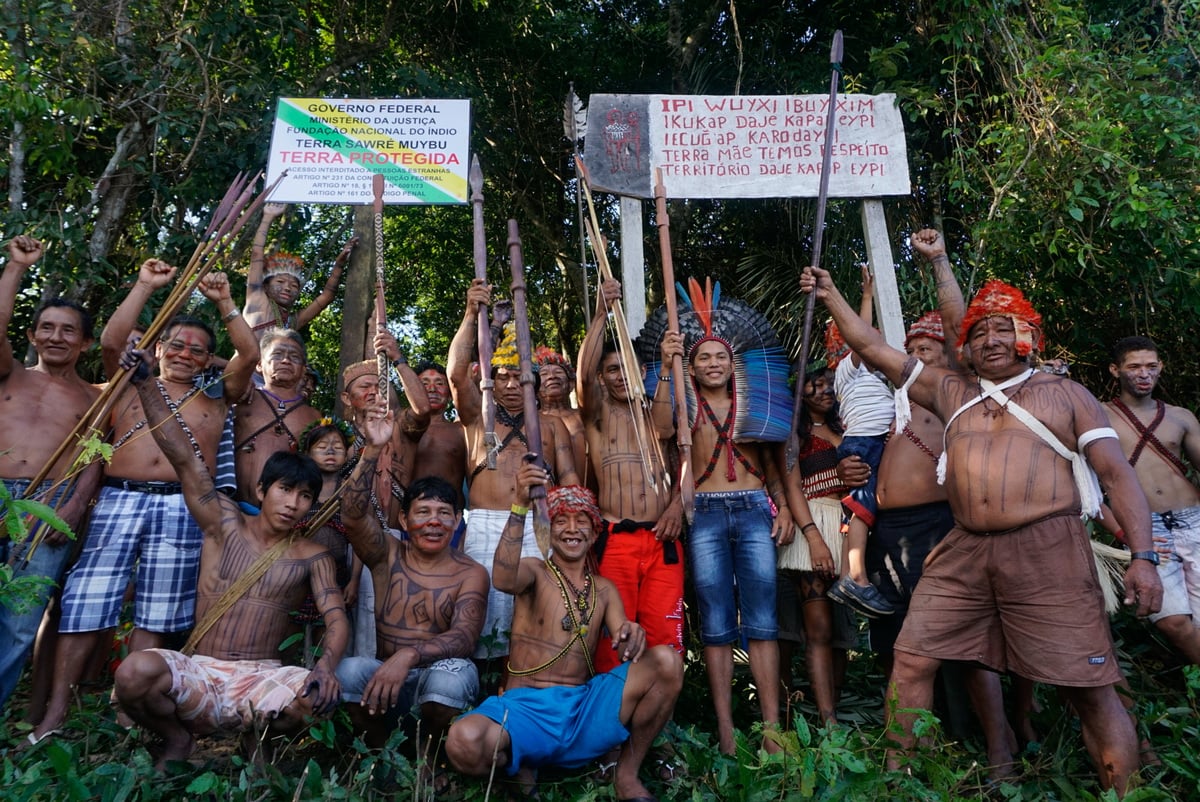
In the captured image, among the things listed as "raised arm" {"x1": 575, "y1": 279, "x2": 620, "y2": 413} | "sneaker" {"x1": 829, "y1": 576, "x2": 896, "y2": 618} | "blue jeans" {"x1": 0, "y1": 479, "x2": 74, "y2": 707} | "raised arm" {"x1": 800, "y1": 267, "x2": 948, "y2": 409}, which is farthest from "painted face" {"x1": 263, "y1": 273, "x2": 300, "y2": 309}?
"sneaker" {"x1": 829, "y1": 576, "x2": 896, "y2": 618}

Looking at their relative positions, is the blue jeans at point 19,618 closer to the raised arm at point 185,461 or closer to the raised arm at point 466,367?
the raised arm at point 185,461

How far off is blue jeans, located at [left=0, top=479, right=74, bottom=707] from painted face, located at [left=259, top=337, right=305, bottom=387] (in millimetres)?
1214

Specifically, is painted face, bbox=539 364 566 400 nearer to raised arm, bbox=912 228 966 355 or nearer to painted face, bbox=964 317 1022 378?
raised arm, bbox=912 228 966 355

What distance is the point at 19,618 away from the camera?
3961 millimetres

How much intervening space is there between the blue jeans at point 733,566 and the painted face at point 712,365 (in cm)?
61

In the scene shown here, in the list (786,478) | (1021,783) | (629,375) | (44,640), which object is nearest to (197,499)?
(44,640)

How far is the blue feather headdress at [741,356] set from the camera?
15.5ft

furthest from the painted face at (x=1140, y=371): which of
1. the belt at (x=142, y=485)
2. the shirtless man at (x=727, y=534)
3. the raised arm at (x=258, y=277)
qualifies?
the raised arm at (x=258, y=277)

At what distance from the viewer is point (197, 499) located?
13.1ft

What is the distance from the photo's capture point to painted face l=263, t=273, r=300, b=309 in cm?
573

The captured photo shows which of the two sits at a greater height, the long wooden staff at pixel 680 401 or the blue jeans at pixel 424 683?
the long wooden staff at pixel 680 401

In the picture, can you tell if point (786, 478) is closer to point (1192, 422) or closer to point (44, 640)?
point (1192, 422)

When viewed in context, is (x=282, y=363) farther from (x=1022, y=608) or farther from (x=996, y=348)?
(x=1022, y=608)

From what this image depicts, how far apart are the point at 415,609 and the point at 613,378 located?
5.37 ft
